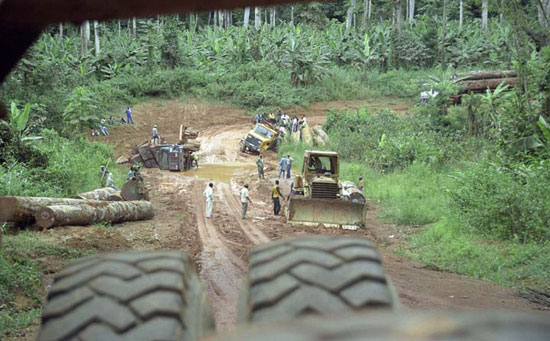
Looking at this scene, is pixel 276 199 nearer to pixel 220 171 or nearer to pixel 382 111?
pixel 220 171

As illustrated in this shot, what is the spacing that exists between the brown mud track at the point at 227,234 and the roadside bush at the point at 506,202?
2.09 m

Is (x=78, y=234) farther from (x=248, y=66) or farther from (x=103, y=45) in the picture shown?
(x=103, y=45)

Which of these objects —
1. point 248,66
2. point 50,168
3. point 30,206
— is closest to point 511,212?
point 30,206

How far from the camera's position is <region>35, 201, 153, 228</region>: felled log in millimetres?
14359

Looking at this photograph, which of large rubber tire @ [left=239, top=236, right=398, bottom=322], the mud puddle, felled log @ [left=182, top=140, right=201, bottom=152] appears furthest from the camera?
felled log @ [left=182, top=140, right=201, bottom=152]

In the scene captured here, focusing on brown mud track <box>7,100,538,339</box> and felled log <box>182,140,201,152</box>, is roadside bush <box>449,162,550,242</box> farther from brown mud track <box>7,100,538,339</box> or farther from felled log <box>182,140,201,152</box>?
felled log <box>182,140,201,152</box>

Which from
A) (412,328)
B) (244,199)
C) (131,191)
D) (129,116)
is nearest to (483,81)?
(129,116)

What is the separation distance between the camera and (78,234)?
47.7 feet

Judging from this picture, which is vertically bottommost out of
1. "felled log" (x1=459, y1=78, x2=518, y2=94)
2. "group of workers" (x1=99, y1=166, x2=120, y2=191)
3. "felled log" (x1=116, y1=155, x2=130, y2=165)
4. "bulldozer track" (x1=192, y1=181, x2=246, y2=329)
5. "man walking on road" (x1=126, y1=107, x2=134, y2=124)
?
"bulldozer track" (x1=192, y1=181, x2=246, y2=329)

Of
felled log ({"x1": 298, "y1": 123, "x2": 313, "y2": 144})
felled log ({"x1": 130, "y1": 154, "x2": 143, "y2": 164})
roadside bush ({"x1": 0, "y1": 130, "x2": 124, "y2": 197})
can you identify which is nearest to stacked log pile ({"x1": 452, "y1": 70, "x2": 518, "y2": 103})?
felled log ({"x1": 298, "y1": 123, "x2": 313, "y2": 144})

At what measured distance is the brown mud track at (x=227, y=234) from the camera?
10.9m

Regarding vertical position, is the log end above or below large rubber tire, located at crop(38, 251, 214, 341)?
below

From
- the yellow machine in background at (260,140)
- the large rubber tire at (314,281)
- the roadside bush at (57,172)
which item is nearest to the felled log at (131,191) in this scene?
the roadside bush at (57,172)

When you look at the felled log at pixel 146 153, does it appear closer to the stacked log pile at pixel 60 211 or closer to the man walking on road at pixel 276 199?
the man walking on road at pixel 276 199
